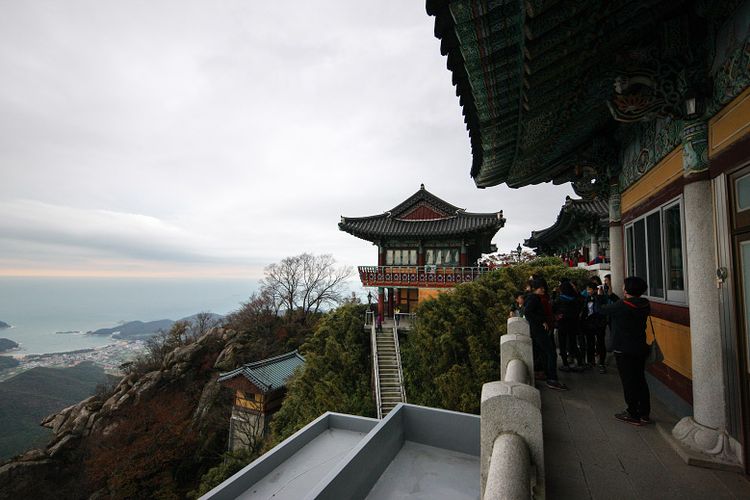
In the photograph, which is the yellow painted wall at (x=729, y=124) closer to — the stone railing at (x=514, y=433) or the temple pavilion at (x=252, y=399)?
the stone railing at (x=514, y=433)

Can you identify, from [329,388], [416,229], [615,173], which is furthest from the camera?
[416,229]

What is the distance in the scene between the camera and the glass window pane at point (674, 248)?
3.92 m

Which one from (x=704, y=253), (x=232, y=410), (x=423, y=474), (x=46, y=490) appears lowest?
(x=46, y=490)

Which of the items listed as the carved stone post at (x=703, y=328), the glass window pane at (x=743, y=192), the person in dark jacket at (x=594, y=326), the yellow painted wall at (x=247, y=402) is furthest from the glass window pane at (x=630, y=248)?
the yellow painted wall at (x=247, y=402)

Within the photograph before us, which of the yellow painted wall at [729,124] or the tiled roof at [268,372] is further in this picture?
the tiled roof at [268,372]

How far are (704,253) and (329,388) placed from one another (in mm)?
16247

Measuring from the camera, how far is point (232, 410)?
20734mm

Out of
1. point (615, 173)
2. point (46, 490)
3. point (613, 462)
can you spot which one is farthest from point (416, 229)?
point (46, 490)

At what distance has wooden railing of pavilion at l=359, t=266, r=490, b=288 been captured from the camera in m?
21.6

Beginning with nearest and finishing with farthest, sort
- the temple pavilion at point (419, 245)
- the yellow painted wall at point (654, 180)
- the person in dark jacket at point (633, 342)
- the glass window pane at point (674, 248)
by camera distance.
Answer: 1. the person in dark jacket at point (633, 342)
2. the yellow painted wall at point (654, 180)
3. the glass window pane at point (674, 248)
4. the temple pavilion at point (419, 245)

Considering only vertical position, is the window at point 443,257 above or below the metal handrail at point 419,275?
above

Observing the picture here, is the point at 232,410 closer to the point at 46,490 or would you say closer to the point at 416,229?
the point at 46,490

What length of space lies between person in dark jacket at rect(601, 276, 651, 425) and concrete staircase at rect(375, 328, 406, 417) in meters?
12.6

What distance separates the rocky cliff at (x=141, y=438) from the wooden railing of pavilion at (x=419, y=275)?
12.5 meters
